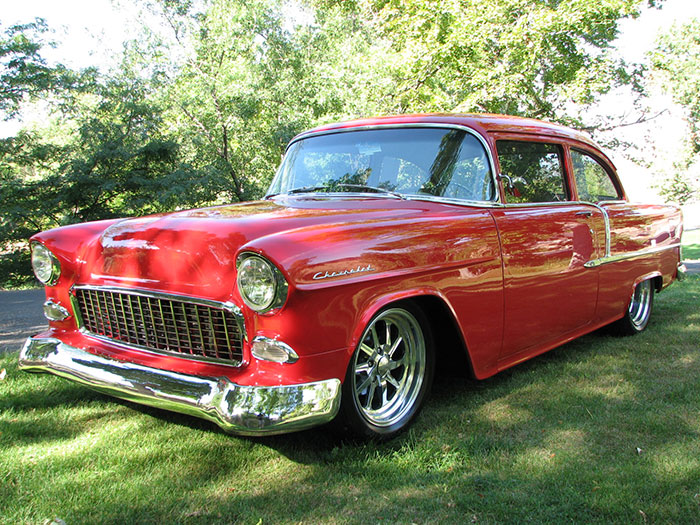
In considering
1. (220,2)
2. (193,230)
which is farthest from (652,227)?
(220,2)

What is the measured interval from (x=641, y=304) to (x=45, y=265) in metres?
4.77

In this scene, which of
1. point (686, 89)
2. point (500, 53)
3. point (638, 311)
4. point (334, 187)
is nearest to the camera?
point (334, 187)

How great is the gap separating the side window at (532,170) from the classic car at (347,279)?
0.01m

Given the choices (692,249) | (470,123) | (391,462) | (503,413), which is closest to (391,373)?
(391,462)

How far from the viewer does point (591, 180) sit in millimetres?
4516

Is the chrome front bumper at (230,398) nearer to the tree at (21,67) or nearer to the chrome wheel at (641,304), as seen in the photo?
the chrome wheel at (641,304)

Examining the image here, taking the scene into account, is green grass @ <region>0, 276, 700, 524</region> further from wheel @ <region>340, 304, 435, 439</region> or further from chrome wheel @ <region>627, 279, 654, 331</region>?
chrome wheel @ <region>627, 279, 654, 331</region>

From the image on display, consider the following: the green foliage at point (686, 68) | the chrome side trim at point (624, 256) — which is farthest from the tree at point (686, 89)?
the chrome side trim at point (624, 256)

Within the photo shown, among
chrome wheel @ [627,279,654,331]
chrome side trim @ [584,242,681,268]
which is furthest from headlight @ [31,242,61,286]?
chrome wheel @ [627,279,654,331]

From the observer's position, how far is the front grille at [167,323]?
248 cm

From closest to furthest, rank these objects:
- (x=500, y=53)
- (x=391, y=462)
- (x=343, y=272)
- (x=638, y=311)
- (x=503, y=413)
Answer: (x=343, y=272), (x=391, y=462), (x=503, y=413), (x=638, y=311), (x=500, y=53)

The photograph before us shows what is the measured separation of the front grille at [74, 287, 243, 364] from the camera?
8.15ft

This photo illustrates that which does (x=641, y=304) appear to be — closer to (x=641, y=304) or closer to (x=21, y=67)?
(x=641, y=304)

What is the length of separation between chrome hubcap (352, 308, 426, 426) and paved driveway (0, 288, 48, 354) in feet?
10.6
